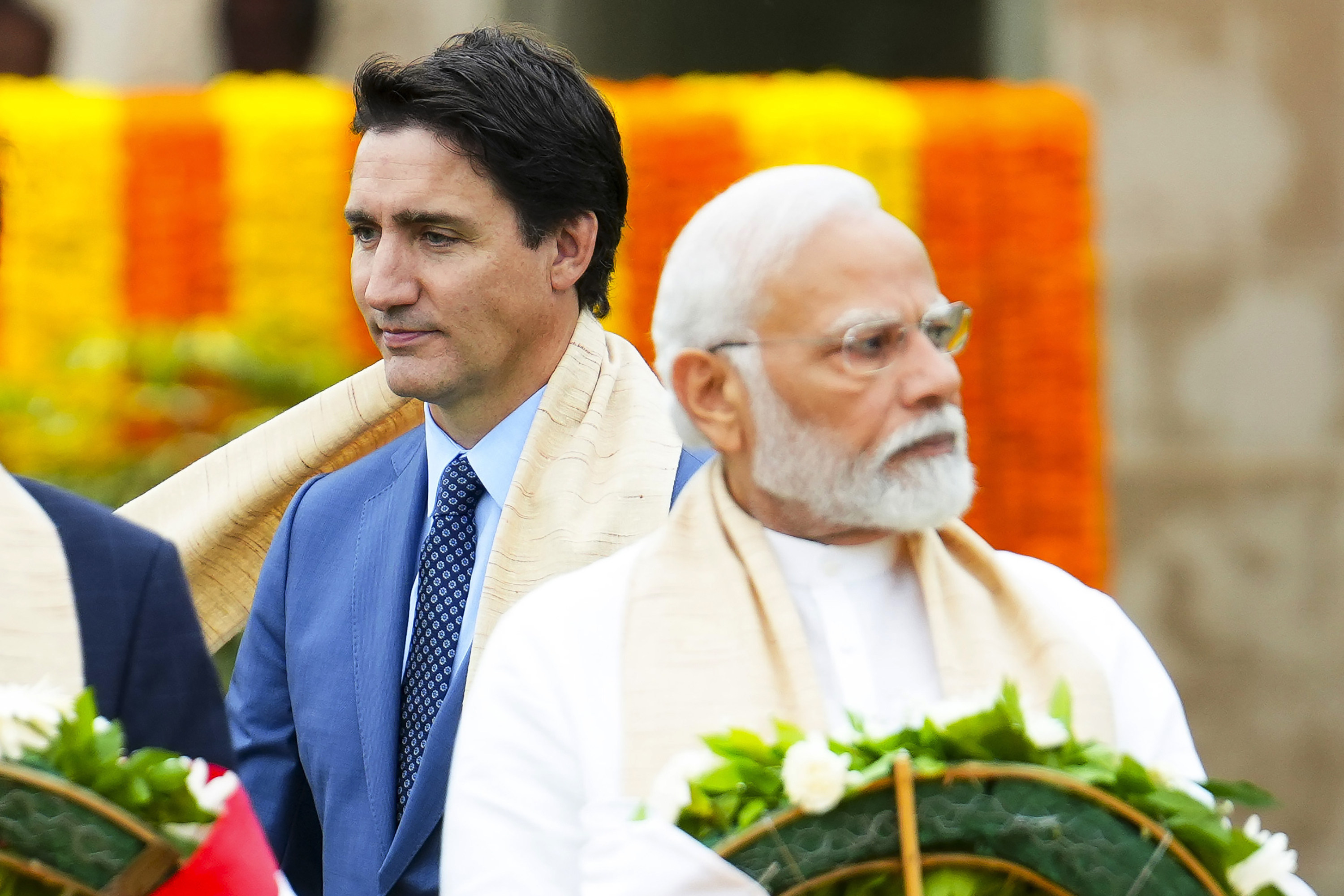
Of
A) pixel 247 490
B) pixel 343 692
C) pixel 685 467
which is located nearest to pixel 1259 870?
pixel 685 467

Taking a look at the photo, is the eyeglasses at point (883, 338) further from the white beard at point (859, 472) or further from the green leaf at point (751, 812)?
the green leaf at point (751, 812)

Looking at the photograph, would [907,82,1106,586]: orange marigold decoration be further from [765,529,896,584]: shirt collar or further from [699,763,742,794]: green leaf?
[699,763,742,794]: green leaf

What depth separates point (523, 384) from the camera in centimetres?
339

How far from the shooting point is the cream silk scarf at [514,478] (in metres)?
3.24

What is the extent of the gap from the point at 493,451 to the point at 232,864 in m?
1.30

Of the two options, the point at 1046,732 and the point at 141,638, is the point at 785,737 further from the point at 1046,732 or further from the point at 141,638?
the point at 141,638

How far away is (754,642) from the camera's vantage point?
97.3 inches

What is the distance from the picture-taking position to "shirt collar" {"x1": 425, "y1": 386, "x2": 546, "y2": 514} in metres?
3.35

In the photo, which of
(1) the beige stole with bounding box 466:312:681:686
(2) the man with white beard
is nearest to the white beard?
(2) the man with white beard

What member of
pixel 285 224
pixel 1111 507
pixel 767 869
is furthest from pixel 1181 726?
pixel 1111 507

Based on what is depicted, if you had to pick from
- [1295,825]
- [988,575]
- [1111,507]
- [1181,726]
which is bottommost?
[1295,825]

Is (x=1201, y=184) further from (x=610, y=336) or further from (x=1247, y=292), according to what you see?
(x=610, y=336)

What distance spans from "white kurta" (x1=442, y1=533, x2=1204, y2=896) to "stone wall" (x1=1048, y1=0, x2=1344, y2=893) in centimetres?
598

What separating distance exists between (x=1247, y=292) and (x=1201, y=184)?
0.52 metres
